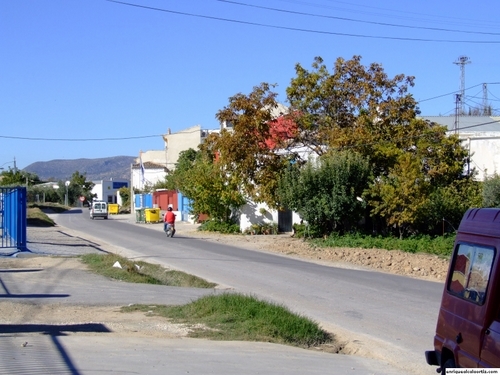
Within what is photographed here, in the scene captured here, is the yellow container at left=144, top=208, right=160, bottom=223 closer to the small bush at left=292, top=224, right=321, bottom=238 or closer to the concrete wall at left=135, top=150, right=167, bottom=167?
the small bush at left=292, top=224, right=321, bottom=238

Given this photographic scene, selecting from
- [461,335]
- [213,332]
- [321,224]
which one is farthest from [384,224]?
[461,335]

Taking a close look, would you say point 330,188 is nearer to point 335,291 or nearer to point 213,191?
point 213,191

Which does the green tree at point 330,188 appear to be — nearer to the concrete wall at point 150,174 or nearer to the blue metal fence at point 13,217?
the blue metal fence at point 13,217

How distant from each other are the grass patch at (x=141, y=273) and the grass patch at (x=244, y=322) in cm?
571

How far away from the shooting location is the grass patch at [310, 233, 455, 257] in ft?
91.2

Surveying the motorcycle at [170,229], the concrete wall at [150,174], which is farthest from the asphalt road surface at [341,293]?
the concrete wall at [150,174]

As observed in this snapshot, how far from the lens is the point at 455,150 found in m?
32.3

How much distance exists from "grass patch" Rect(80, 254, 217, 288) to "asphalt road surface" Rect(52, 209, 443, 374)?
771 mm

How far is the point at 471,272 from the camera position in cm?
698

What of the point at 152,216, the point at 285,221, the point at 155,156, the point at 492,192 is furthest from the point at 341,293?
the point at 155,156

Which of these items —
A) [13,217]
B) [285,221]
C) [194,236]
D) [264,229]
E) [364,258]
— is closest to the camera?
[13,217]

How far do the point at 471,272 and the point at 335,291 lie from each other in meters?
11.0

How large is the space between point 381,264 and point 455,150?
982 centimetres

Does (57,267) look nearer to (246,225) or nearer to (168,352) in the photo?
(168,352)
